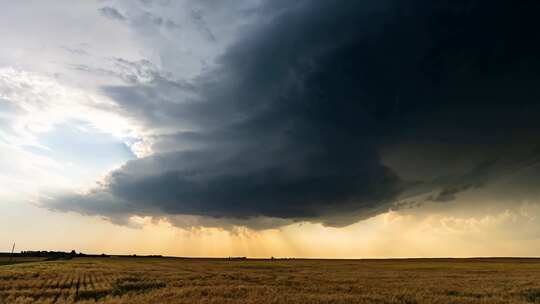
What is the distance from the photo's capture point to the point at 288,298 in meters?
27.2

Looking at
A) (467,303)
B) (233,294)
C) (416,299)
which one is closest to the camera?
(467,303)

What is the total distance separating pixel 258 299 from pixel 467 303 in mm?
13683

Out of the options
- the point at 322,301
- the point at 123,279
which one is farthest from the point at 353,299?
the point at 123,279

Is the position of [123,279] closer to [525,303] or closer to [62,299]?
[62,299]

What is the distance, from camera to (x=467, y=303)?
26016 millimetres

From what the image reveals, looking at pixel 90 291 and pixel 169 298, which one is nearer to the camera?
pixel 169 298

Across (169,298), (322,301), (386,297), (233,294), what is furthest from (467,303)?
(169,298)

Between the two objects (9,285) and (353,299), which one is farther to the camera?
(9,285)

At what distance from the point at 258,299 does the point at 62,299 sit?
47.0 feet

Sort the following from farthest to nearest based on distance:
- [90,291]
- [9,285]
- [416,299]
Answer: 1. [9,285]
2. [90,291]
3. [416,299]

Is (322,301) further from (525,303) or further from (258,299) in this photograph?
(525,303)

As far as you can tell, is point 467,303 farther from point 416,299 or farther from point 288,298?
point 288,298

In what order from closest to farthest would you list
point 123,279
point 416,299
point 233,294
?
point 416,299
point 233,294
point 123,279

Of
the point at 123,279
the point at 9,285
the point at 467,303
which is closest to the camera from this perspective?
the point at 467,303
